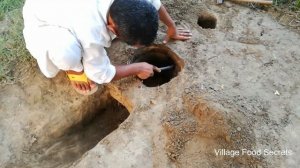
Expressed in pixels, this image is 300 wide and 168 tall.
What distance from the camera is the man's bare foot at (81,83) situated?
238 cm

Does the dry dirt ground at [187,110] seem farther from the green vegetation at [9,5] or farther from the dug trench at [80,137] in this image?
the green vegetation at [9,5]

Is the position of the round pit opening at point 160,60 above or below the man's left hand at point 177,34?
below

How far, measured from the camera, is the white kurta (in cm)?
205

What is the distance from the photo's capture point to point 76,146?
2490 millimetres

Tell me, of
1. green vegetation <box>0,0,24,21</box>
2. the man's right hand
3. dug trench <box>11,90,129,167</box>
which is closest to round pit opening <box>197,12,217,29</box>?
the man's right hand

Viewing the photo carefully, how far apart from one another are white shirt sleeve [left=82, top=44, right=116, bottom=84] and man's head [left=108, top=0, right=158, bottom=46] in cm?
25

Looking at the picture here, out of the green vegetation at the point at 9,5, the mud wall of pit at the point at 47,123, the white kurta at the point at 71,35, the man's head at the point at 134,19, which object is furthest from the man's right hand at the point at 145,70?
the green vegetation at the point at 9,5

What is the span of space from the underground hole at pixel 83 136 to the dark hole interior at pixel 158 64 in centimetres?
26

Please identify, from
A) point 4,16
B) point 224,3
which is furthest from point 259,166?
point 4,16

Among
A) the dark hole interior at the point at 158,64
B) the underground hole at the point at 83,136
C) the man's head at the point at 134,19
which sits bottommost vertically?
the underground hole at the point at 83,136

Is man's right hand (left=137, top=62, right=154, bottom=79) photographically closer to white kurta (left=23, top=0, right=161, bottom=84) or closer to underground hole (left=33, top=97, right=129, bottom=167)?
white kurta (left=23, top=0, right=161, bottom=84)

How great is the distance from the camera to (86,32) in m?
2.06

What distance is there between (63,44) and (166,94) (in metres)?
0.68

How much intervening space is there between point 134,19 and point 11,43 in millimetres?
A: 1261
